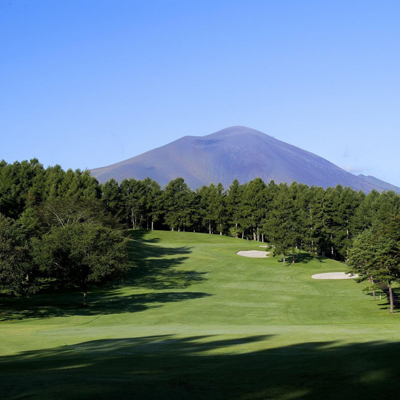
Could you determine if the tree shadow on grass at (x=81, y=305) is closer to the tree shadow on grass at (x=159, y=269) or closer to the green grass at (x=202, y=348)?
the green grass at (x=202, y=348)

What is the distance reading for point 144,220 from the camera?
420 feet

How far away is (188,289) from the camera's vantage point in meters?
52.6

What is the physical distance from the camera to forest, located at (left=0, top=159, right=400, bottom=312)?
41.9m

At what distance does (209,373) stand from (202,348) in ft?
19.4

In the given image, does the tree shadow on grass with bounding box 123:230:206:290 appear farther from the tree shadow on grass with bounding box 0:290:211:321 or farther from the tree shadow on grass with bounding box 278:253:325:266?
the tree shadow on grass with bounding box 278:253:325:266

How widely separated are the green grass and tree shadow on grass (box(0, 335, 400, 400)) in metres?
0.03

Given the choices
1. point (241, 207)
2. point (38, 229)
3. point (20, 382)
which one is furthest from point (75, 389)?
point (241, 207)

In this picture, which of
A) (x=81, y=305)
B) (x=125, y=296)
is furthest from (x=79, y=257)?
(x=125, y=296)

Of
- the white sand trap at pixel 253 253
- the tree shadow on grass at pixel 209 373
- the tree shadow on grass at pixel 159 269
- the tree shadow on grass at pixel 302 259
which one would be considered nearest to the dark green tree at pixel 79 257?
the tree shadow on grass at pixel 159 269

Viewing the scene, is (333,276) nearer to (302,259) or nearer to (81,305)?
(302,259)

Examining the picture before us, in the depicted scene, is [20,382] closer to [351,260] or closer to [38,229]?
[351,260]

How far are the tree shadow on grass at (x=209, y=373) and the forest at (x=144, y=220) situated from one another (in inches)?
1004

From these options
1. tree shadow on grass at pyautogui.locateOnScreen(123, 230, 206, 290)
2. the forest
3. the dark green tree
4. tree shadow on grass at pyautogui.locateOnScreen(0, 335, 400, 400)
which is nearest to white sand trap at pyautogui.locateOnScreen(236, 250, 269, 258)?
the forest

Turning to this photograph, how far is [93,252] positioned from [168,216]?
255 feet
